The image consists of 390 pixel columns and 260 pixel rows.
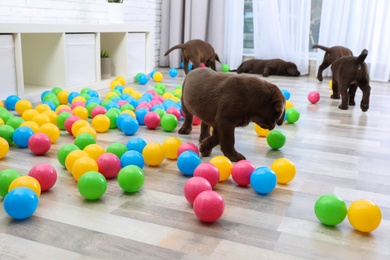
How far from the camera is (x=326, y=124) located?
297 centimetres

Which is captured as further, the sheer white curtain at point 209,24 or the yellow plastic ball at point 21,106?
the sheer white curtain at point 209,24

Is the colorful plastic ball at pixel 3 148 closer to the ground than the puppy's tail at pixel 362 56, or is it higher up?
closer to the ground

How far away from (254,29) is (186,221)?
461cm

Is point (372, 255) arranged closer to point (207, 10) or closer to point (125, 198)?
point (125, 198)

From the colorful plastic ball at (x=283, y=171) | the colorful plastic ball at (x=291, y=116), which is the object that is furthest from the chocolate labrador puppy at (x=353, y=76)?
the colorful plastic ball at (x=283, y=171)

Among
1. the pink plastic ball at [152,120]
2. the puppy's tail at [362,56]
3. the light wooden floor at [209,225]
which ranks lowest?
the light wooden floor at [209,225]

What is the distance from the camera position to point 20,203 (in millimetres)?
1379

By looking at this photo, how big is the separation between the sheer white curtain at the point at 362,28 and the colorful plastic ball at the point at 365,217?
4.17 meters

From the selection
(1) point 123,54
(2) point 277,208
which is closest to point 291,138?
(2) point 277,208

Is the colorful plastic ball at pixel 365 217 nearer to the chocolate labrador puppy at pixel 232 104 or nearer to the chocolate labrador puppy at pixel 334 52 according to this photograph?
the chocolate labrador puppy at pixel 232 104

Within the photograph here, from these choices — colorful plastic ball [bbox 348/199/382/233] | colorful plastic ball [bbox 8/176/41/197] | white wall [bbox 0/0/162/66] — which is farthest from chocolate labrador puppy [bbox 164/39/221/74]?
colorful plastic ball [bbox 348/199/382/233]

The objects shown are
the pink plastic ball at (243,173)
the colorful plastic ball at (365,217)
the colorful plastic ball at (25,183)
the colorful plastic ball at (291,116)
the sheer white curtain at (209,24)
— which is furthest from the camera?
the sheer white curtain at (209,24)

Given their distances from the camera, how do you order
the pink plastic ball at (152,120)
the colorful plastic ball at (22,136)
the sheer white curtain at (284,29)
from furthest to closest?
1. the sheer white curtain at (284,29)
2. the pink plastic ball at (152,120)
3. the colorful plastic ball at (22,136)

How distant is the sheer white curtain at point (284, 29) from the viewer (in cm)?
537
